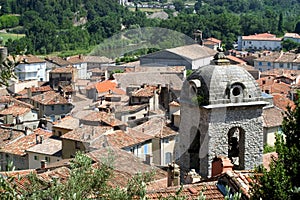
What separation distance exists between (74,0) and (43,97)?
75.3 metres

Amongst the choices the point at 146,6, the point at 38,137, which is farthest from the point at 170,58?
the point at 146,6

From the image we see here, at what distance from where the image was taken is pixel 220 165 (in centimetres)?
864

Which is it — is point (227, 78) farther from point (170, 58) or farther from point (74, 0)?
point (74, 0)

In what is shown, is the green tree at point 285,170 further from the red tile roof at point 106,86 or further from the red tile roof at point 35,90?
the red tile roof at point 35,90

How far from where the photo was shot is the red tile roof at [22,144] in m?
22.3

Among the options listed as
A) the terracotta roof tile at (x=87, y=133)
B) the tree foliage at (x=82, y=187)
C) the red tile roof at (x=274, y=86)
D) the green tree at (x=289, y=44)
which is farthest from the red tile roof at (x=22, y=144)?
the green tree at (x=289, y=44)

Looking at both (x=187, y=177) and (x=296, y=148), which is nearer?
(x=296, y=148)

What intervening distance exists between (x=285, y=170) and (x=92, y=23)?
79794mm

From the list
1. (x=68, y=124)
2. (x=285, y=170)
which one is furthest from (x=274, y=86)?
(x=285, y=170)

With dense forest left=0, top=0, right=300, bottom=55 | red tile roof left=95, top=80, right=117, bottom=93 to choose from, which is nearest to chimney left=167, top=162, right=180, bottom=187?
red tile roof left=95, top=80, right=117, bottom=93

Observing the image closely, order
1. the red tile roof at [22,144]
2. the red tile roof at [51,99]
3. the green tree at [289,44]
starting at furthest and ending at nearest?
the green tree at [289,44]
the red tile roof at [51,99]
the red tile roof at [22,144]

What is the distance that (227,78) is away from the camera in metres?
9.62

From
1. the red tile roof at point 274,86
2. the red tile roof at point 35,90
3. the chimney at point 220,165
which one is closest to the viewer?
the chimney at point 220,165

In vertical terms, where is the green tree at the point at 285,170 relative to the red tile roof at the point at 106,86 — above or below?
above
